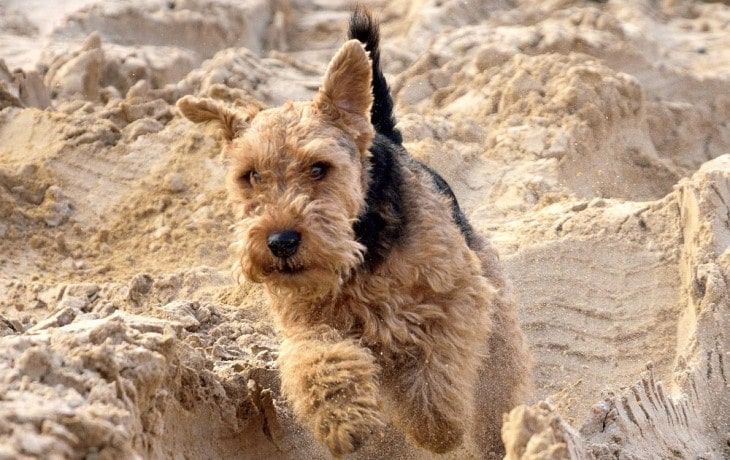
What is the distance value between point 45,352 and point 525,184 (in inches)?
212

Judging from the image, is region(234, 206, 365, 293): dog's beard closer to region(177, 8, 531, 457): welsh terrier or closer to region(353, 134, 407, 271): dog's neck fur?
region(177, 8, 531, 457): welsh terrier

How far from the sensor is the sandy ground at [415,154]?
3.23 metres

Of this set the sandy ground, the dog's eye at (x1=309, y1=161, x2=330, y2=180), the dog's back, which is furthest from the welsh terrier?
the sandy ground

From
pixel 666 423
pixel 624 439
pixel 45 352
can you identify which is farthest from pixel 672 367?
pixel 45 352

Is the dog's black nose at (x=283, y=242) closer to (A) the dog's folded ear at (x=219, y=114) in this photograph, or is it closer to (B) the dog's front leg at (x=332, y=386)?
(B) the dog's front leg at (x=332, y=386)

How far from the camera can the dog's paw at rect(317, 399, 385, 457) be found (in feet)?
11.2

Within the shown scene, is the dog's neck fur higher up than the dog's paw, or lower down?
higher up

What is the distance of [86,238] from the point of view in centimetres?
730

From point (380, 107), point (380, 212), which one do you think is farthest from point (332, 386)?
point (380, 107)

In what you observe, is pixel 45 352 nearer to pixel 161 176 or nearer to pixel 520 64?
pixel 161 176

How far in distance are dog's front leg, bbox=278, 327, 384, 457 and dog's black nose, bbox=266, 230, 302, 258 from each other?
42cm

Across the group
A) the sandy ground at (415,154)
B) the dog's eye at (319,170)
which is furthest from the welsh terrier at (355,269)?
the sandy ground at (415,154)

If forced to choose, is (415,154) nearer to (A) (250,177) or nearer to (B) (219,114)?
(B) (219,114)

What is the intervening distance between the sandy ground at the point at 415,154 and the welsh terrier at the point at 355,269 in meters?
0.37
